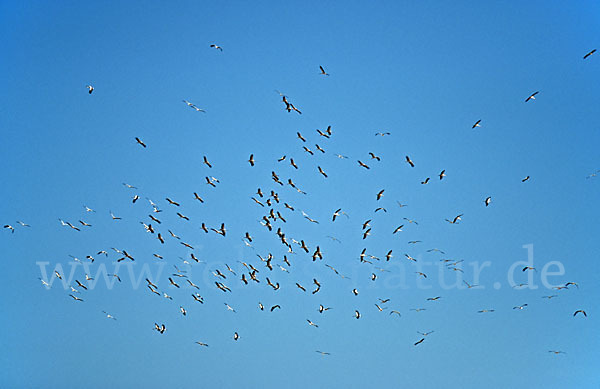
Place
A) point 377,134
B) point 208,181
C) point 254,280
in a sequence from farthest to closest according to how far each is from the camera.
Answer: point 254,280 → point 208,181 → point 377,134

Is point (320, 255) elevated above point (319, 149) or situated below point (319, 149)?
below

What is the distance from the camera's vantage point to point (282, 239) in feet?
147

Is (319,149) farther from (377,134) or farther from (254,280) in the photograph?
(254,280)

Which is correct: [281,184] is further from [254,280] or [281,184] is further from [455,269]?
[455,269]

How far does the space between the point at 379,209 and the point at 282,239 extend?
4.98 metres

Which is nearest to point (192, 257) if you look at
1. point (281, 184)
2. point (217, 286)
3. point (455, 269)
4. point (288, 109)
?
point (217, 286)

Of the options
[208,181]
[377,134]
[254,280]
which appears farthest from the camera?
[254,280]

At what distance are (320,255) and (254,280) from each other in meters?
4.13

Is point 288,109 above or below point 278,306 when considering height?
above

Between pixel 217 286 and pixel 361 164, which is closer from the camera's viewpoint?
pixel 361 164

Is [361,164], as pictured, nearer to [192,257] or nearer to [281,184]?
[281,184]

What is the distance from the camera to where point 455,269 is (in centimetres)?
4897

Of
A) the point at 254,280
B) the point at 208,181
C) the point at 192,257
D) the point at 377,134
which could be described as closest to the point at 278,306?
the point at 254,280

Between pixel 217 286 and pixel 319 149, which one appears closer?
pixel 319 149
